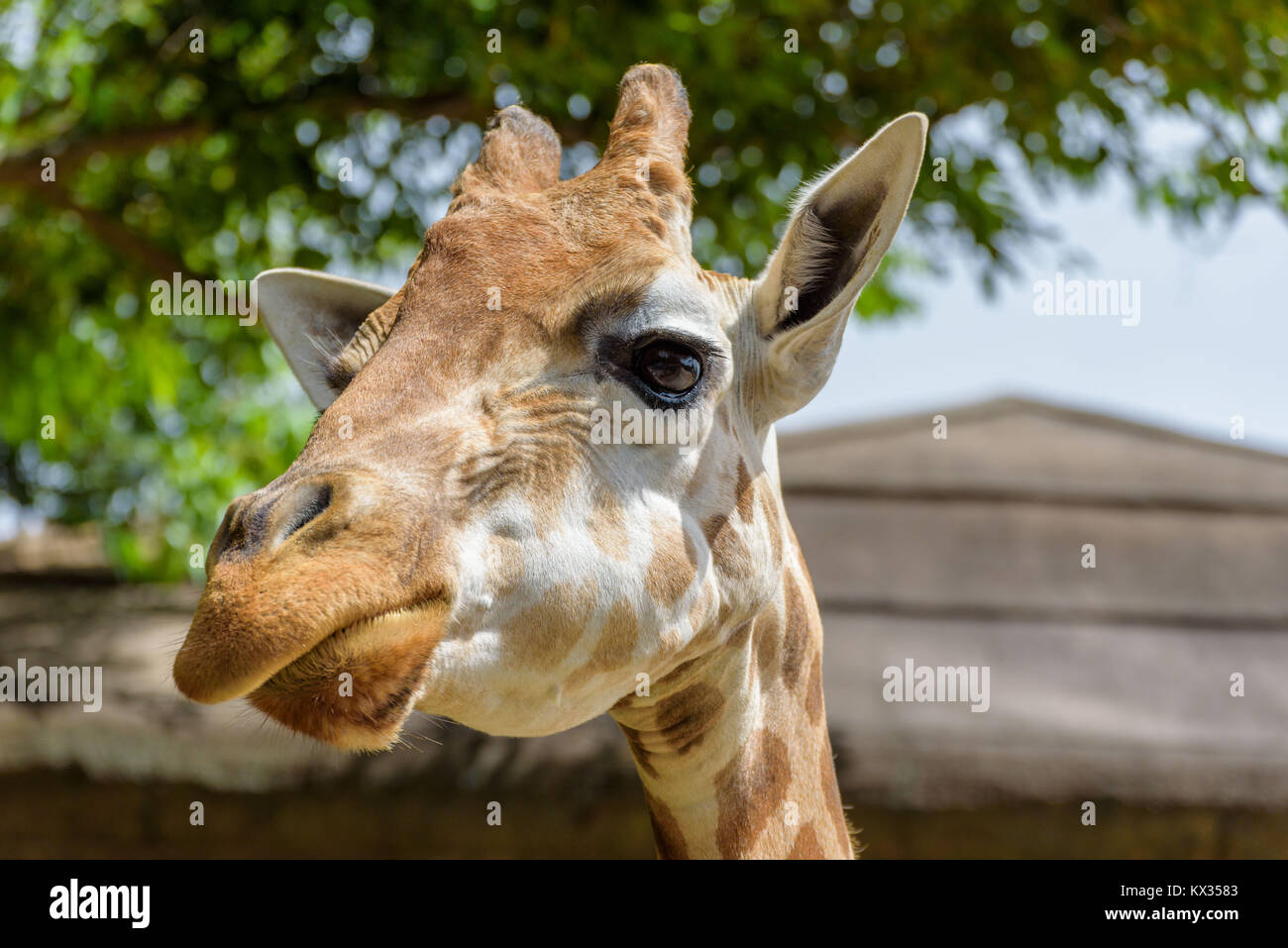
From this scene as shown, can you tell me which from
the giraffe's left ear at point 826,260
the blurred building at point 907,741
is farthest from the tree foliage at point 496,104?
the giraffe's left ear at point 826,260

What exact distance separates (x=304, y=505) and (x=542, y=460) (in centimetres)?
43

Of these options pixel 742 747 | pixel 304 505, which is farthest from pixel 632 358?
pixel 742 747

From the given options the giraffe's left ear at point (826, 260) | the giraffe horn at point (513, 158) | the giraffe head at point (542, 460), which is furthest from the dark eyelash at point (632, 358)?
the giraffe horn at point (513, 158)

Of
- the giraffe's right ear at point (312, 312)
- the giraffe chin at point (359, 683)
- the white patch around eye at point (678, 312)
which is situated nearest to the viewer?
the giraffe chin at point (359, 683)

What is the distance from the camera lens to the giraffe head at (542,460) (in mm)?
1725

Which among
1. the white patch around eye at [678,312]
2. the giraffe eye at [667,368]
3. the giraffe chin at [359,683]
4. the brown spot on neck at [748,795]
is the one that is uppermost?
the white patch around eye at [678,312]

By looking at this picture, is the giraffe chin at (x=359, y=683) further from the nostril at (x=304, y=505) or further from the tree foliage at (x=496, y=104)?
the tree foliage at (x=496, y=104)

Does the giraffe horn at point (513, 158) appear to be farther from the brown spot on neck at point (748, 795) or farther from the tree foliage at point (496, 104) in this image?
the tree foliage at point (496, 104)

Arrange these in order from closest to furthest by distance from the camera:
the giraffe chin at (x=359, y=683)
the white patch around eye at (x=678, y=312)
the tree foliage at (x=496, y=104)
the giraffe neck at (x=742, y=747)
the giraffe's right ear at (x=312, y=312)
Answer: the giraffe chin at (x=359, y=683) → the white patch around eye at (x=678, y=312) → the giraffe neck at (x=742, y=747) → the giraffe's right ear at (x=312, y=312) → the tree foliage at (x=496, y=104)

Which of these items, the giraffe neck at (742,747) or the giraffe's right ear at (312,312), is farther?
the giraffe's right ear at (312,312)

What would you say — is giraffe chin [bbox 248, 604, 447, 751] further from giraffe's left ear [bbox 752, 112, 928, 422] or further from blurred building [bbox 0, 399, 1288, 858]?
blurred building [bbox 0, 399, 1288, 858]

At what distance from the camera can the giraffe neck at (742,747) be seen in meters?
2.37

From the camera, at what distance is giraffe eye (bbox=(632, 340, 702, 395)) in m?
2.15

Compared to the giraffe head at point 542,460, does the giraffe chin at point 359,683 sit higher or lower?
lower
